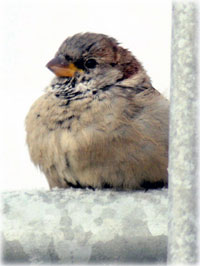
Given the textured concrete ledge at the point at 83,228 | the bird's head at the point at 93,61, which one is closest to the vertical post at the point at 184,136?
the textured concrete ledge at the point at 83,228

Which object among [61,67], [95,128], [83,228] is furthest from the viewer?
[61,67]

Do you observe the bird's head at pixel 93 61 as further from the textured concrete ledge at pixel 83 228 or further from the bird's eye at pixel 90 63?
the textured concrete ledge at pixel 83 228

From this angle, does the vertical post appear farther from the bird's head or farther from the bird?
the bird's head

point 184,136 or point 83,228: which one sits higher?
point 184,136

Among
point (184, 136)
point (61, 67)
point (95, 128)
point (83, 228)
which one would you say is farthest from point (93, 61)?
point (184, 136)

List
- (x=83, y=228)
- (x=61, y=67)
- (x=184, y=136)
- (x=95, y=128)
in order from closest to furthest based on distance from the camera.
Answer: (x=184, y=136) → (x=83, y=228) → (x=95, y=128) → (x=61, y=67)

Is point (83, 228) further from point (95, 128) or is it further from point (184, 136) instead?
point (95, 128)

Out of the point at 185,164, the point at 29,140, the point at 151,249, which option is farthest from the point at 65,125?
the point at 185,164
